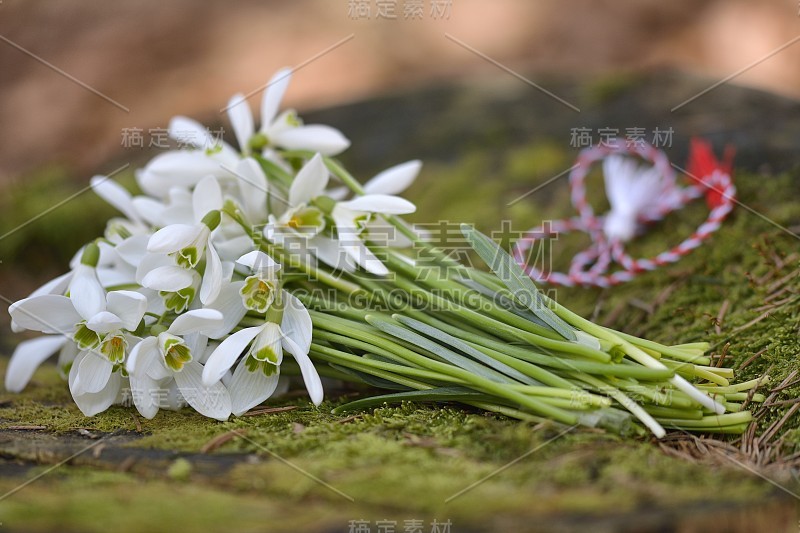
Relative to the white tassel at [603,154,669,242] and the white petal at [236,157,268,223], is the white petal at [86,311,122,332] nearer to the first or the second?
the white petal at [236,157,268,223]

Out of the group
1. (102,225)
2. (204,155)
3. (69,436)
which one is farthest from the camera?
(102,225)

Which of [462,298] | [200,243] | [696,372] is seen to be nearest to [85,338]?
[200,243]

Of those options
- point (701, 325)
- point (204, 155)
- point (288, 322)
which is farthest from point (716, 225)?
point (204, 155)

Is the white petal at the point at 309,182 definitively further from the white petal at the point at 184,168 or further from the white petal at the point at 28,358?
the white petal at the point at 28,358

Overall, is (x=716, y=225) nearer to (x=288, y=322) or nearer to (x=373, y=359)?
(x=373, y=359)

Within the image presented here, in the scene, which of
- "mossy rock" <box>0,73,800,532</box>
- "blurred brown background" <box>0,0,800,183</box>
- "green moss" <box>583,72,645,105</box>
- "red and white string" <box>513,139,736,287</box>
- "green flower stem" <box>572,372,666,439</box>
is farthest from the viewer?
"blurred brown background" <box>0,0,800,183</box>

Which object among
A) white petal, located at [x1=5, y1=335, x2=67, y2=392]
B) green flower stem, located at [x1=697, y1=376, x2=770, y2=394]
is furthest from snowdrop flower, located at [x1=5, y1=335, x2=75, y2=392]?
green flower stem, located at [x1=697, y1=376, x2=770, y2=394]
